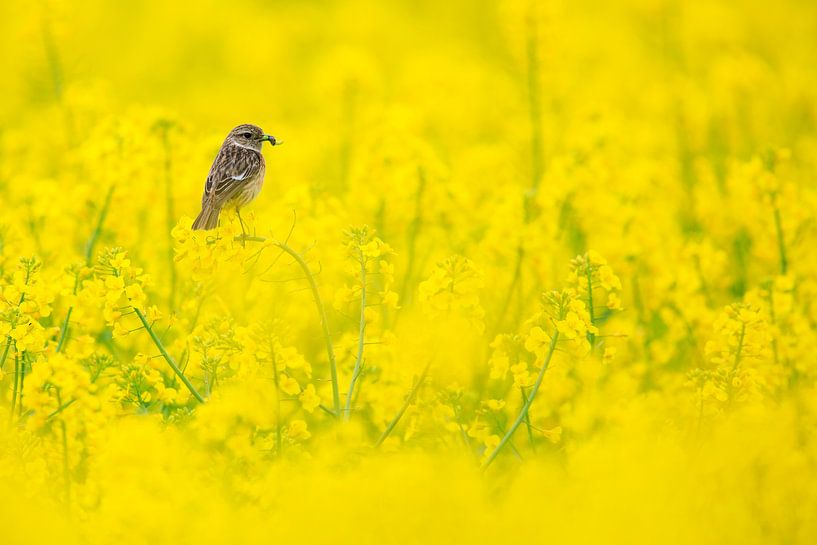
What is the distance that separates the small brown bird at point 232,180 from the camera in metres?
4.75

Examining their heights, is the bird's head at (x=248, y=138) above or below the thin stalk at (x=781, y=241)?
above

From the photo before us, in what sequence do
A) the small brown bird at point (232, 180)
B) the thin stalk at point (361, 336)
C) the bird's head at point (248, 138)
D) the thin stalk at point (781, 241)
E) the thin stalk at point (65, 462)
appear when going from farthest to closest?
1. the thin stalk at point (781, 241)
2. the bird's head at point (248, 138)
3. the small brown bird at point (232, 180)
4. the thin stalk at point (361, 336)
5. the thin stalk at point (65, 462)

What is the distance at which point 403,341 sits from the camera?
448 centimetres

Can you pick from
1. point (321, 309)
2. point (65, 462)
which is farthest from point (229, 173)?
point (65, 462)

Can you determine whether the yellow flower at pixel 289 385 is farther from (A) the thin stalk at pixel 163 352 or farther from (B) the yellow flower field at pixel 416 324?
(A) the thin stalk at pixel 163 352

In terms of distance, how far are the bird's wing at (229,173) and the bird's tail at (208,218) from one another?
0.08 feet

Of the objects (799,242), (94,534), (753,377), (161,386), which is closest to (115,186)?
(161,386)

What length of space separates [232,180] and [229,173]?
0.19 feet

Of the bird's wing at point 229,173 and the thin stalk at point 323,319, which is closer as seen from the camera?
the thin stalk at point 323,319

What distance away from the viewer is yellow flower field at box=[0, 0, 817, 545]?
3.51 meters

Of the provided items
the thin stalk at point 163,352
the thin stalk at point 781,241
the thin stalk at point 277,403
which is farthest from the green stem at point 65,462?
the thin stalk at point 781,241

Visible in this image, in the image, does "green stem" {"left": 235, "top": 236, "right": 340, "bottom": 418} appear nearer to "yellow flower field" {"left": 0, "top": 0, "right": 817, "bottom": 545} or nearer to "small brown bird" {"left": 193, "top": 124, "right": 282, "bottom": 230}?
"yellow flower field" {"left": 0, "top": 0, "right": 817, "bottom": 545}

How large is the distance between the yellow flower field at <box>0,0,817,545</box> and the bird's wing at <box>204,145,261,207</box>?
0.10 meters

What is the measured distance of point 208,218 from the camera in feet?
15.4
